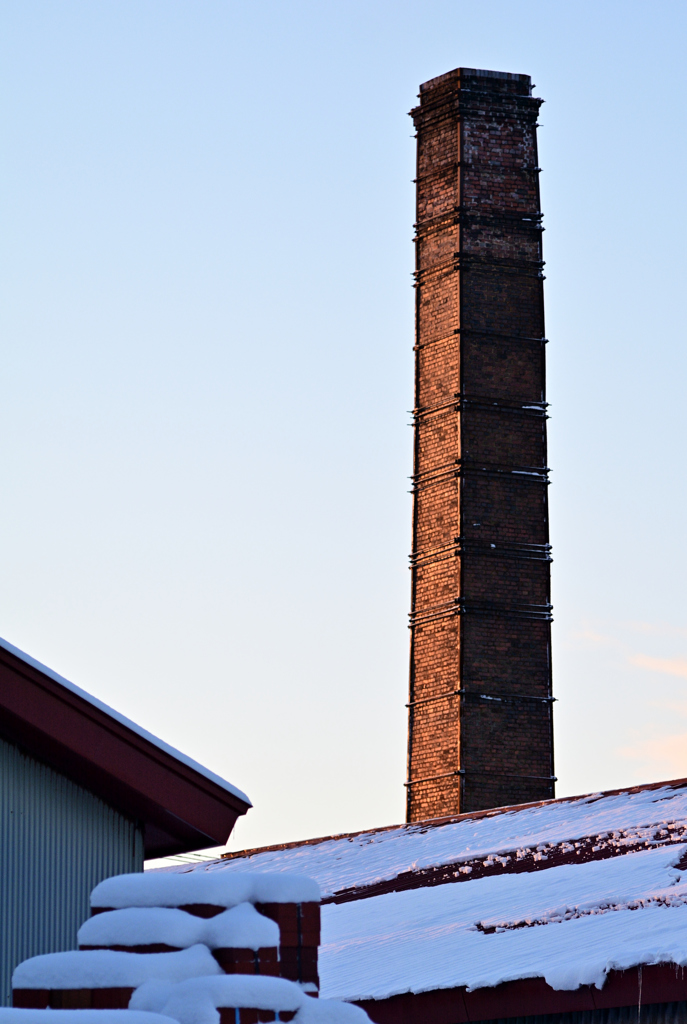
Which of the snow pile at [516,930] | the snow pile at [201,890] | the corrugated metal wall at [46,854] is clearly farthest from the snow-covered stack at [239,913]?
the snow pile at [516,930]

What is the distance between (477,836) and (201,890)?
38.3ft

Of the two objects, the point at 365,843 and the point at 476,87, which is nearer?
the point at 365,843

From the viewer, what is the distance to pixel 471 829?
16.6 meters

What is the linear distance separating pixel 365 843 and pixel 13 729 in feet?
34.5

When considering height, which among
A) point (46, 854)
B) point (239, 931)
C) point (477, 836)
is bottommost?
point (239, 931)

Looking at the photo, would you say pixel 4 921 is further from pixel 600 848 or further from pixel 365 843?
pixel 365 843

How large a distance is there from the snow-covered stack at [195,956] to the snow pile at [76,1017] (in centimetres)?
32

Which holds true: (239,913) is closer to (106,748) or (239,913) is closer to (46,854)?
(106,748)

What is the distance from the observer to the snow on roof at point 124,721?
7434 mm

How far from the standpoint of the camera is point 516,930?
10.9m

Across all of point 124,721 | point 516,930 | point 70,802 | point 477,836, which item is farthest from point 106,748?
point 477,836

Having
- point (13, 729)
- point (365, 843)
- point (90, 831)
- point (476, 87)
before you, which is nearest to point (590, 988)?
point (90, 831)

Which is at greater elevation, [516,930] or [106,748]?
[106,748]

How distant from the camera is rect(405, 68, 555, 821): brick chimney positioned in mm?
Result: 27141
